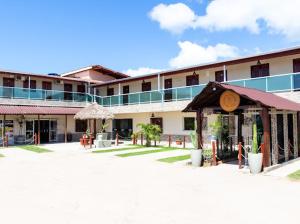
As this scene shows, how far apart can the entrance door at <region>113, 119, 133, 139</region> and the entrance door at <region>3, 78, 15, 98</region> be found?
10552 millimetres

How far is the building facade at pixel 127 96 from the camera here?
1998 centimetres

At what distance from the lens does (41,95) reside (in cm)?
2562

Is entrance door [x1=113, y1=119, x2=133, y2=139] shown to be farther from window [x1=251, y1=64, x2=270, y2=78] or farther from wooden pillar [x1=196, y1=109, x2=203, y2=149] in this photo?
wooden pillar [x1=196, y1=109, x2=203, y2=149]

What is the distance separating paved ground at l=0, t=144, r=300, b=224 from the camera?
20.8ft

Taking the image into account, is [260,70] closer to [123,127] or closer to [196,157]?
[196,157]

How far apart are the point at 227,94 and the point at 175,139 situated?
13173mm

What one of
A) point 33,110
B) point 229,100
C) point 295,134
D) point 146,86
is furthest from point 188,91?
point 33,110

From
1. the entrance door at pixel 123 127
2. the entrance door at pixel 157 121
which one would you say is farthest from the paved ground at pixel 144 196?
the entrance door at pixel 123 127

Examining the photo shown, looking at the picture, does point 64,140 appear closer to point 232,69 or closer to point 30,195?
point 232,69

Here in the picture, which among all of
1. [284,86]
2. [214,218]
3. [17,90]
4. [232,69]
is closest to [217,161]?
[284,86]

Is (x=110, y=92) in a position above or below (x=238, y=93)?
above

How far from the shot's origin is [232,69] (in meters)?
21.7

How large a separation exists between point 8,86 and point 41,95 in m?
2.98

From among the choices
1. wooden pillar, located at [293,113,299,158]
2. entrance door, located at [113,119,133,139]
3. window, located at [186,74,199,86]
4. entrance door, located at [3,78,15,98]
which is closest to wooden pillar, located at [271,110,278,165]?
wooden pillar, located at [293,113,299,158]
